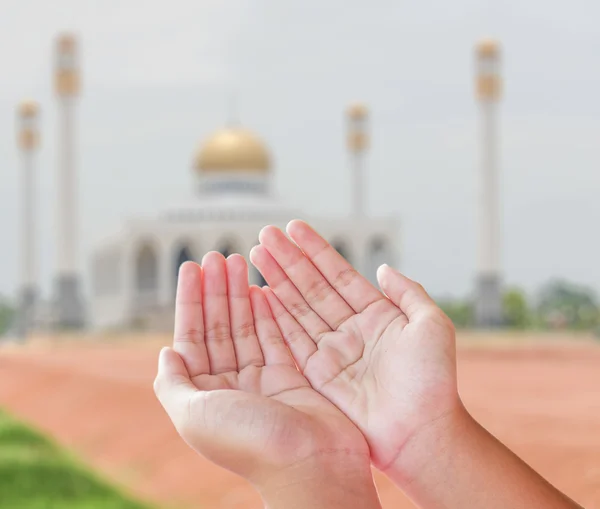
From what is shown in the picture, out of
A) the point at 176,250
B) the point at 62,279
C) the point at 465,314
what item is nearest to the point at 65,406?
the point at 62,279

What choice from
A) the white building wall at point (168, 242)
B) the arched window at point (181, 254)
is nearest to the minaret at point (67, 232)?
the white building wall at point (168, 242)

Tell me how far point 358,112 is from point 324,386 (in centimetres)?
4166

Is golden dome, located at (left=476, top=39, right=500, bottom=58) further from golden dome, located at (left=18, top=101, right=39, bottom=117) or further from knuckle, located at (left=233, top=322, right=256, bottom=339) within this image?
knuckle, located at (left=233, top=322, right=256, bottom=339)

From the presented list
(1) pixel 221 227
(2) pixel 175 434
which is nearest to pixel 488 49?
(1) pixel 221 227

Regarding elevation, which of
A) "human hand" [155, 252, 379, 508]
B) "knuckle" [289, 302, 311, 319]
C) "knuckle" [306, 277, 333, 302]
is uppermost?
"knuckle" [306, 277, 333, 302]

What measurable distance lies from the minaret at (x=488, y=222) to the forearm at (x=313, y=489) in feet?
105

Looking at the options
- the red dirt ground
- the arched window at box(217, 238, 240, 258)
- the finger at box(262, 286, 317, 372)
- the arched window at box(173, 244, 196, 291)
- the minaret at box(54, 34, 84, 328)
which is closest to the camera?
the finger at box(262, 286, 317, 372)

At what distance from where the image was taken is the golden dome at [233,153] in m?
45.1

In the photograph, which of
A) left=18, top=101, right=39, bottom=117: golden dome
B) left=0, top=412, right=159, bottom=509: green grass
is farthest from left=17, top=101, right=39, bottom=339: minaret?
left=0, top=412, right=159, bottom=509: green grass

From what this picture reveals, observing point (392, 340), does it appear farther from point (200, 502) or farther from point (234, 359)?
point (200, 502)

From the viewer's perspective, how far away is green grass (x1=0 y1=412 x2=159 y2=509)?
720cm

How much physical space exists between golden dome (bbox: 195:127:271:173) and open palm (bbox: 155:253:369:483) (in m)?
42.3

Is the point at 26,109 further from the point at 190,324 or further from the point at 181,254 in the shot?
the point at 190,324

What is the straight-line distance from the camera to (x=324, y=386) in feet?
9.84
